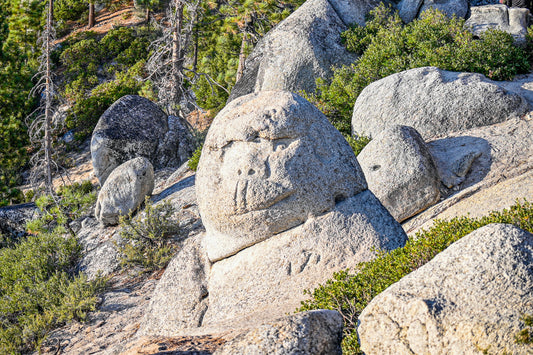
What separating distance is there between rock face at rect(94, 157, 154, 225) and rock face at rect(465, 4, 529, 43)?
947cm

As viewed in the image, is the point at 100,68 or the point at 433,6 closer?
the point at 433,6

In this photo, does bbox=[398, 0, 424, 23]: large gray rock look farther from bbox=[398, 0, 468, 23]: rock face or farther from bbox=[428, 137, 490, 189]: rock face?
bbox=[428, 137, 490, 189]: rock face

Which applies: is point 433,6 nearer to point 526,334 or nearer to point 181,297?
point 181,297

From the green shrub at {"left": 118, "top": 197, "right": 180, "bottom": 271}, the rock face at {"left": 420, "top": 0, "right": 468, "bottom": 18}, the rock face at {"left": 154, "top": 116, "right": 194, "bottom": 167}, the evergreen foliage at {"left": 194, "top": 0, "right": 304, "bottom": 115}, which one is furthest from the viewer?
the evergreen foliage at {"left": 194, "top": 0, "right": 304, "bottom": 115}

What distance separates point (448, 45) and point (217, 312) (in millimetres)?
9352

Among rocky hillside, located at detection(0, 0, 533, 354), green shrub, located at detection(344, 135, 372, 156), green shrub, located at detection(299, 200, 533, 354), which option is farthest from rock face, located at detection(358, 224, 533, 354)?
green shrub, located at detection(344, 135, 372, 156)

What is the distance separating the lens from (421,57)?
41.1 ft

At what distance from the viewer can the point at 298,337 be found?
3689 millimetres

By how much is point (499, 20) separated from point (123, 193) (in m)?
11.3

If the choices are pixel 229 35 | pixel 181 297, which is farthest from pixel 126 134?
pixel 181 297

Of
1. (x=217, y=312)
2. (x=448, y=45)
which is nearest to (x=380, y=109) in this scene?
(x=448, y=45)

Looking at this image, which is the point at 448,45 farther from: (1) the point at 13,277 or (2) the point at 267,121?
(1) the point at 13,277

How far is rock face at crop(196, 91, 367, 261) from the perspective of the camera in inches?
215

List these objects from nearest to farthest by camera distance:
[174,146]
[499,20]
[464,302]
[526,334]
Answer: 1. [526,334]
2. [464,302]
3. [499,20]
4. [174,146]
